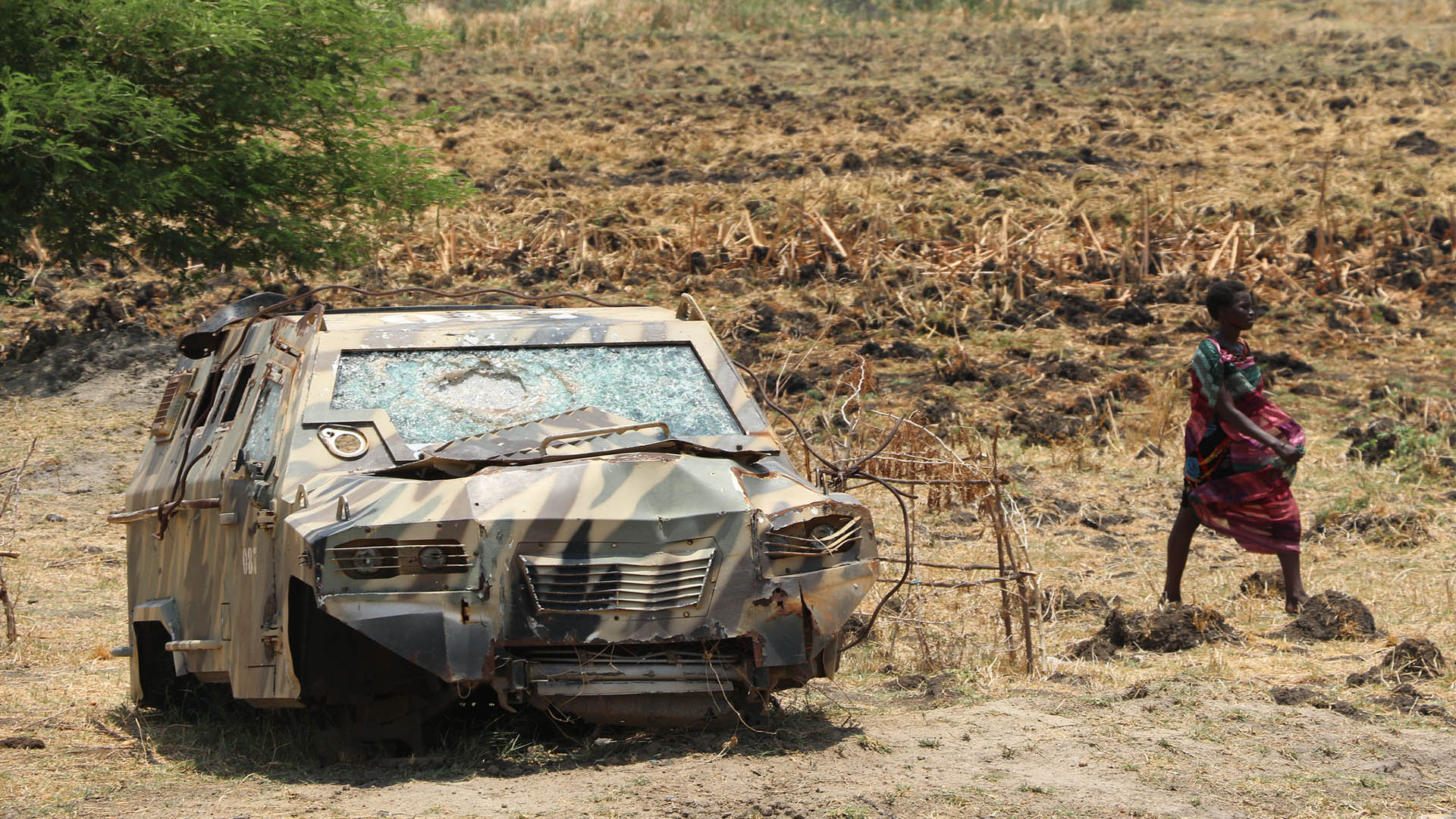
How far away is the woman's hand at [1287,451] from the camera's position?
341 inches

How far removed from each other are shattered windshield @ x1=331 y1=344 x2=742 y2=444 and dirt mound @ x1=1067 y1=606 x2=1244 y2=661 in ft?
8.53

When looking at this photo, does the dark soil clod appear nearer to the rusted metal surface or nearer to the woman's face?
the woman's face

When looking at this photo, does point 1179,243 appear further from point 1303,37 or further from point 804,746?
point 1303,37

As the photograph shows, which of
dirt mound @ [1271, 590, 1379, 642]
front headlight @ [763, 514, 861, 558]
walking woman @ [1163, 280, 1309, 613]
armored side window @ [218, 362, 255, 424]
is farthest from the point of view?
walking woman @ [1163, 280, 1309, 613]

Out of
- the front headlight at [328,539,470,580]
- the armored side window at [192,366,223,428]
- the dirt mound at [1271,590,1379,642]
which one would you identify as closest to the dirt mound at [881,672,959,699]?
the dirt mound at [1271,590,1379,642]

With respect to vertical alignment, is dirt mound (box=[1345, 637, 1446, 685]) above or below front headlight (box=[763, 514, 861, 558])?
below

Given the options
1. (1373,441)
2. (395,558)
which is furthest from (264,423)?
(1373,441)

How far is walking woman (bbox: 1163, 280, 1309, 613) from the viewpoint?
8.86 meters

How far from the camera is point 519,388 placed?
673 cm

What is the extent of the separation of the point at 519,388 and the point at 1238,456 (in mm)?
4124

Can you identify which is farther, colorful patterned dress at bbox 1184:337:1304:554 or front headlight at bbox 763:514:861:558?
colorful patterned dress at bbox 1184:337:1304:554

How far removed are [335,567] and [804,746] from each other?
1.75 metres

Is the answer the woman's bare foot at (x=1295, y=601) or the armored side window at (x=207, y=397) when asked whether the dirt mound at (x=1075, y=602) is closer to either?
the woman's bare foot at (x=1295, y=601)

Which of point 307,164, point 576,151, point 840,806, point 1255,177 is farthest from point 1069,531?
point 576,151
